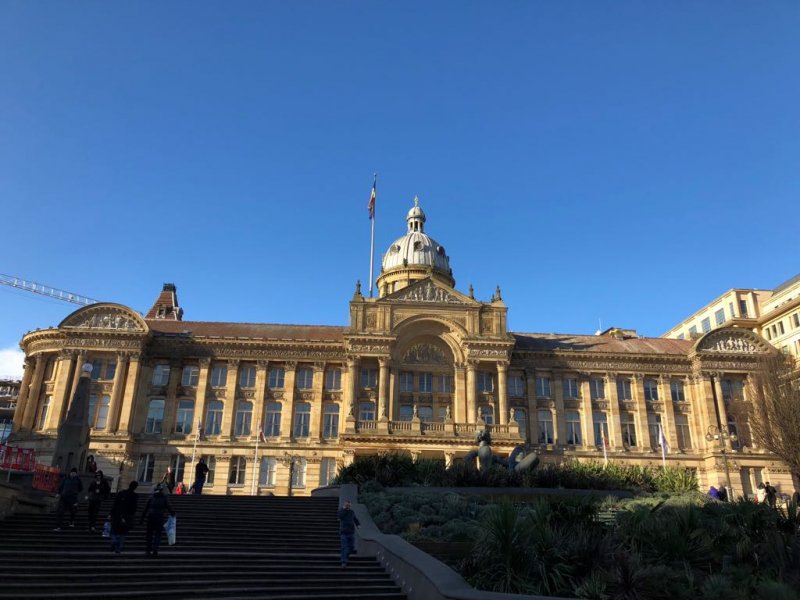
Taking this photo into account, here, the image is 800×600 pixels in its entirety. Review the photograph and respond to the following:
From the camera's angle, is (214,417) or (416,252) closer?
(214,417)

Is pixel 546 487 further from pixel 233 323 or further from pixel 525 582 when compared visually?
pixel 233 323

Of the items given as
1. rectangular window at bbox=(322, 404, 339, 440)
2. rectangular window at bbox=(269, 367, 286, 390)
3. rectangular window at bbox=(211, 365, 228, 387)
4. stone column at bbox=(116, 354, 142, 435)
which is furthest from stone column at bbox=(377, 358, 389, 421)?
stone column at bbox=(116, 354, 142, 435)

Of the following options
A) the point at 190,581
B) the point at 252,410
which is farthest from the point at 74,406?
the point at 252,410

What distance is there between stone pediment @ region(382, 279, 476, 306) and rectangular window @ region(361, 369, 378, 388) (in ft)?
20.0

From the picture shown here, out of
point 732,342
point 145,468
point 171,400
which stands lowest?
point 145,468

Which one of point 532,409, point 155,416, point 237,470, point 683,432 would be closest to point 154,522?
point 237,470

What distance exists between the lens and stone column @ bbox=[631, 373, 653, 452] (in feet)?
174

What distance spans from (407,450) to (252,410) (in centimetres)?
1472

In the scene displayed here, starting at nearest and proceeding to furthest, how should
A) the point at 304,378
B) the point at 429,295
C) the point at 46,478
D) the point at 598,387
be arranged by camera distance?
1. the point at 46,478
2. the point at 429,295
3. the point at 304,378
4. the point at 598,387

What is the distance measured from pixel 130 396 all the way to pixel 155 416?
266 cm

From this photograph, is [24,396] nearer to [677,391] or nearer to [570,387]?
[570,387]

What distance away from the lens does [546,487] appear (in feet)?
94.8

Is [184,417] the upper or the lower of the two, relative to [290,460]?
upper

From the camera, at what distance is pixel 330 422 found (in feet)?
172
